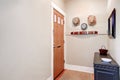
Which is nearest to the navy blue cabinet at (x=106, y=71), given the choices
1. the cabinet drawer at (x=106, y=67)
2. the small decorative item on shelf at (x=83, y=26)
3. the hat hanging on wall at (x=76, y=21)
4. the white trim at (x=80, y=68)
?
the cabinet drawer at (x=106, y=67)

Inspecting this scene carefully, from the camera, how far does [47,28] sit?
2568mm

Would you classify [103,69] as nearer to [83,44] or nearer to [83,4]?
[83,44]

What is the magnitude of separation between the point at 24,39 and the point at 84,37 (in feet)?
8.01

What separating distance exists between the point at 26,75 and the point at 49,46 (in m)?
1.03

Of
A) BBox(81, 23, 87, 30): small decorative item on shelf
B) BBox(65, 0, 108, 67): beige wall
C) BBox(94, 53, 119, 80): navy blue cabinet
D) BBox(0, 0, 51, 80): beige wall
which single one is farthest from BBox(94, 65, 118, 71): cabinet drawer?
BBox(81, 23, 87, 30): small decorative item on shelf

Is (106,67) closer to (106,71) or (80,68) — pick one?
(106,71)

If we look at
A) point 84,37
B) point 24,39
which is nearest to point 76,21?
point 84,37

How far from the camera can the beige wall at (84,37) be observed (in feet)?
11.4

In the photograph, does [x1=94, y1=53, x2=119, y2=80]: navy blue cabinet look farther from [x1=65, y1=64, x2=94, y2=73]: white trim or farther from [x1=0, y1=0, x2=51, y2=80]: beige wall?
[x1=65, y1=64, x2=94, y2=73]: white trim

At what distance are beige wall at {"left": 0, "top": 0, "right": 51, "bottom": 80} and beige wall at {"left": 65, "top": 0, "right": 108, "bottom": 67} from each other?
4.82 feet

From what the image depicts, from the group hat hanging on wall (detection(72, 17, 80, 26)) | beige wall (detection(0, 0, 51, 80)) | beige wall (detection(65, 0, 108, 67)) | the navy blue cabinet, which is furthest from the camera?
hat hanging on wall (detection(72, 17, 80, 26))

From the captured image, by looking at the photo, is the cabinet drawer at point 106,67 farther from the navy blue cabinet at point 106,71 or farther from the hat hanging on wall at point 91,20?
the hat hanging on wall at point 91,20

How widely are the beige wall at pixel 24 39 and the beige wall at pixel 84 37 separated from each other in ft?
4.82

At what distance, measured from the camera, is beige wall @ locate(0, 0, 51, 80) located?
55.0 inches
